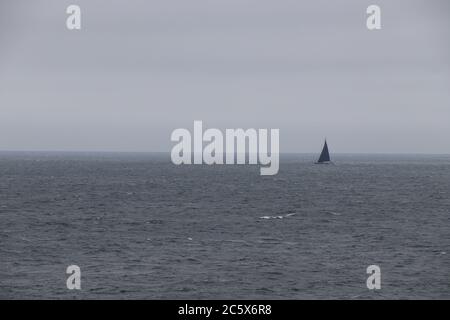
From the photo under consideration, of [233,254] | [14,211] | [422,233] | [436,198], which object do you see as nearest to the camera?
[233,254]

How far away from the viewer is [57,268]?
47.9 m

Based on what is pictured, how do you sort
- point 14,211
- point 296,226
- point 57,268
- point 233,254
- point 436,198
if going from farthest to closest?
point 436,198 < point 14,211 < point 296,226 < point 233,254 < point 57,268

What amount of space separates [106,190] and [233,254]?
81.1 m

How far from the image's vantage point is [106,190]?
429 ft

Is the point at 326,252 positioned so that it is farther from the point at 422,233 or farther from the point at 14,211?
the point at 14,211

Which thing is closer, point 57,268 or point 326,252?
point 57,268
